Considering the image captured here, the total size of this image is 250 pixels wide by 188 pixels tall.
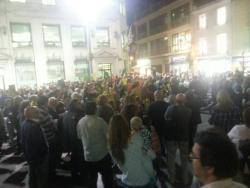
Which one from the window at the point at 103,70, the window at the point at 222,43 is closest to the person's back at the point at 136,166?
the window at the point at 103,70

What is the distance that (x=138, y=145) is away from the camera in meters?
3.68

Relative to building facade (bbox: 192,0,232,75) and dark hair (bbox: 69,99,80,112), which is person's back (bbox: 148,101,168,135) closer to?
dark hair (bbox: 69,99,80,112)

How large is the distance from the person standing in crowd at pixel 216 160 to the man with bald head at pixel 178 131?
4.03m

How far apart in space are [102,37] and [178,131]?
24750 mm

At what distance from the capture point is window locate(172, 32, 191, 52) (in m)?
36.5

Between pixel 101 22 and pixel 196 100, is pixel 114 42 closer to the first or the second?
pixel 101 22

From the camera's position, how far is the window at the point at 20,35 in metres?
24.2

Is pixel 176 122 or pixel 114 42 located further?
pixel 114 42

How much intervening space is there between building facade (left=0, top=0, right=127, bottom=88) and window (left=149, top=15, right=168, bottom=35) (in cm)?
1337

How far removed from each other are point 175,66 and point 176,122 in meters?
35.2

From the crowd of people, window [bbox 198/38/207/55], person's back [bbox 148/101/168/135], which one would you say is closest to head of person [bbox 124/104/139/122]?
the crowd of people

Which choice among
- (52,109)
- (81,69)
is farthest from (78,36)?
(52,109)

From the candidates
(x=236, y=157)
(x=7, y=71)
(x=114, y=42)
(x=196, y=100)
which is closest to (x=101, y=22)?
(x=114, y=42)

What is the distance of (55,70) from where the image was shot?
87.2ft
